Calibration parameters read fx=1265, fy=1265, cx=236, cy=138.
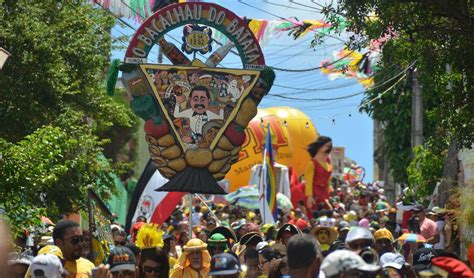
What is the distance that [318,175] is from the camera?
120 ft

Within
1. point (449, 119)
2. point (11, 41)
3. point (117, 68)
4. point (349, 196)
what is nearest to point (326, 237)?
point (449, 119)

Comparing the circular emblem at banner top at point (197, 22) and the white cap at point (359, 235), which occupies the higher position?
the circular emblem at banner top at point (197, 22)

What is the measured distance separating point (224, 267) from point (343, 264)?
2.10 meters

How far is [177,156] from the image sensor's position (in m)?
18.8

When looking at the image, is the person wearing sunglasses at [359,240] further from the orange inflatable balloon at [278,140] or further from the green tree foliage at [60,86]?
the orange inflatable balloon at [278,140]

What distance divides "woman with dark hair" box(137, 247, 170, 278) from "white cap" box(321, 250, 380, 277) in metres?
3.41

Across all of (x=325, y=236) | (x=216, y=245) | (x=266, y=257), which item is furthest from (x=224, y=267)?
(x=325, y=236)

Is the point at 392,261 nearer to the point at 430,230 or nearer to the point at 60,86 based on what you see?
the point at 430,230

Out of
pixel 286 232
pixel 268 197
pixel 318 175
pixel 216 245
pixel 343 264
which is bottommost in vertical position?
pixel 343 264

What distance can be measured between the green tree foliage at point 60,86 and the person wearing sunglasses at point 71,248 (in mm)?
7823

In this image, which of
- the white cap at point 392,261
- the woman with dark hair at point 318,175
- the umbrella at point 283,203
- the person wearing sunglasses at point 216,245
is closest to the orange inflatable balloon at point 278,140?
the woman with dark hair at point 318,175

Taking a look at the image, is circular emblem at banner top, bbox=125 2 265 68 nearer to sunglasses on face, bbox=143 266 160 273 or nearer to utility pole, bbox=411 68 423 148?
utility pole, bbox=411 68 423 148

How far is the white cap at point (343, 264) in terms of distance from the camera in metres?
7.39

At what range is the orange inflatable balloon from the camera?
50.1 metres
